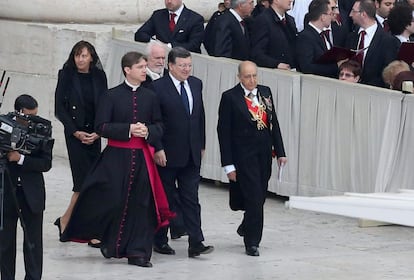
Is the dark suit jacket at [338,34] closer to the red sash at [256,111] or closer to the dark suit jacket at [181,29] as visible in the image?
the dark suit jacket at [181,29]

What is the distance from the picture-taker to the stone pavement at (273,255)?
31.2 feet

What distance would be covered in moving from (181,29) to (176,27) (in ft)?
0.19

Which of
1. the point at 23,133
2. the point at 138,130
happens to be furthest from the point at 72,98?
the point at 23,133

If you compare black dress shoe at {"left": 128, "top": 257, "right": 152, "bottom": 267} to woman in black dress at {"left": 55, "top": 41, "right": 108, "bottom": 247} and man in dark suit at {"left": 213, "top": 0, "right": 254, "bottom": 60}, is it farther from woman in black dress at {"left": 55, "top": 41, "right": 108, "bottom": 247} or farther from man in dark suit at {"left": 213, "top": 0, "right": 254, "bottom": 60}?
man in dark suit at {"left": 213, "top": 0, "right": 254, "bottom": 60}

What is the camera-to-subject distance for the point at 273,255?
10.2 metres

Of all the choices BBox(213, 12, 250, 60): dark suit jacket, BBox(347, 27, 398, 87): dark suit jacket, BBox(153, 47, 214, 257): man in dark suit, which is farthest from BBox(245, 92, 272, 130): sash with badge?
BBox(213, 12, 250, 60): dark suit jacket

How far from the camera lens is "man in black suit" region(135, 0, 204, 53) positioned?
43.3ft

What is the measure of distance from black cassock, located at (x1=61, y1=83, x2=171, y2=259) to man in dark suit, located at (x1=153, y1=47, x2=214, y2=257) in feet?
0.87

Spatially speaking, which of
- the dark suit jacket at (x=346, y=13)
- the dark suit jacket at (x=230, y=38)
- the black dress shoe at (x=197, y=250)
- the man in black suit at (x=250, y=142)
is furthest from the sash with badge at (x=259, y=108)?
the dark suit jacket at (x=346, y=13)

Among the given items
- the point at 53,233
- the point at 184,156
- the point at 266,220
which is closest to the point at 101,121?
the point at 184,156

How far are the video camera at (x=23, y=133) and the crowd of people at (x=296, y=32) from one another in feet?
13.2

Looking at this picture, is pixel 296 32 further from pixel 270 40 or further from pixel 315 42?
pixel 315 42

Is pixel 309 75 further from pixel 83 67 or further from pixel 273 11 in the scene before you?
pixel 83 67

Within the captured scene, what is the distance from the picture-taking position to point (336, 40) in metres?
13.0
